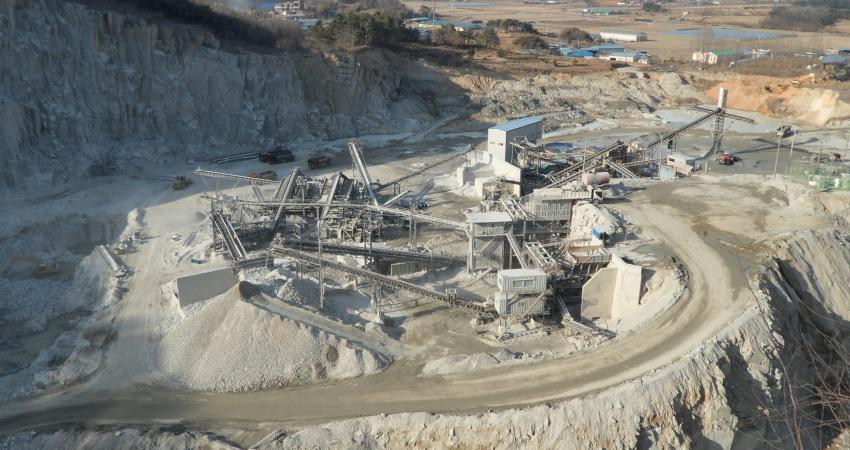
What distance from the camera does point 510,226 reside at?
102 feet

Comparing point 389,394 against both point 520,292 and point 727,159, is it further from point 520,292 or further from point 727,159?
point 727,159

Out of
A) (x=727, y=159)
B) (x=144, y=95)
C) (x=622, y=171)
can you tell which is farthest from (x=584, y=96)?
(x=144, y=95)

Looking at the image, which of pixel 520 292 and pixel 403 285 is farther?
pixel 403 285

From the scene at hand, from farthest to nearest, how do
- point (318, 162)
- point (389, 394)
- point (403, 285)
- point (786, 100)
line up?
point (786, 100)
point (318, 162)
point (403, 285)
point (389, 394)

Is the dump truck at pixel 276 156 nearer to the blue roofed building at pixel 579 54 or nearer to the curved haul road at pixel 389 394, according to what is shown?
the curved haul road at pixel 389 394

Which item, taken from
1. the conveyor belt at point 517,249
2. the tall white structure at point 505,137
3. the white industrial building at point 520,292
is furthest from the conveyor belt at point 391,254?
the tall white structure at point 505,137

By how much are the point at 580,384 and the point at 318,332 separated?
349 inches

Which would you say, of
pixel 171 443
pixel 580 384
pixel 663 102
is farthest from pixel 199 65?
pixel 663 102

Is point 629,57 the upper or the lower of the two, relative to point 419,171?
upper

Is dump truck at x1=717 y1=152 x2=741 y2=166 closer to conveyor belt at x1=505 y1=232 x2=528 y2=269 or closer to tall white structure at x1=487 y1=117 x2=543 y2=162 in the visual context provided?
tall white structure at x1=487 y1=117 x2=543 y2=162

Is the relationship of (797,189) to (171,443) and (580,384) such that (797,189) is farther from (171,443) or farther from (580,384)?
(171,443)

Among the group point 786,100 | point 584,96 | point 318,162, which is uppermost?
point 786,100

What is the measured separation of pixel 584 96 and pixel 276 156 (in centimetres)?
3210

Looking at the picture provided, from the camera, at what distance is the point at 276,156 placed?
47406mm
